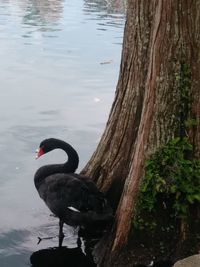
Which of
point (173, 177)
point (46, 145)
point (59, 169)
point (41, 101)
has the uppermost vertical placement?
point (173, 177)

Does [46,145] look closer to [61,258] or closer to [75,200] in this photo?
[75,200]

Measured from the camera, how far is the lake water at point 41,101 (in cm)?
621

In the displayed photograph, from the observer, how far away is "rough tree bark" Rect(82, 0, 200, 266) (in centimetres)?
470

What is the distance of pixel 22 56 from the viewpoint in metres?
14.9

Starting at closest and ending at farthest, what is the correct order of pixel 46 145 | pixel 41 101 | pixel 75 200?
pixel 75 200
pixel 46 145
pixel 41 101

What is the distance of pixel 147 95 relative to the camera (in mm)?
4867

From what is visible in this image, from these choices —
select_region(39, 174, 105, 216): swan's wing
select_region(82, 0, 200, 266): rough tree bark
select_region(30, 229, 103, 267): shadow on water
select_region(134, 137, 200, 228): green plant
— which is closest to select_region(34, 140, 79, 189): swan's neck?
select_region(39, 174, 105, 216): swan's wing

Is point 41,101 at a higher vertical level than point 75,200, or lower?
lower

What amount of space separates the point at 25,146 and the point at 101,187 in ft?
9.25

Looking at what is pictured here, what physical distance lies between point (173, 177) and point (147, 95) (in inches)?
30.5

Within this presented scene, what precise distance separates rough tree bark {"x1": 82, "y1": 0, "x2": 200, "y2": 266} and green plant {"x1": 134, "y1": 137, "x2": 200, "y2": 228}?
7cm

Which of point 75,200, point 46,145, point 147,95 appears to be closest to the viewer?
point 147,95

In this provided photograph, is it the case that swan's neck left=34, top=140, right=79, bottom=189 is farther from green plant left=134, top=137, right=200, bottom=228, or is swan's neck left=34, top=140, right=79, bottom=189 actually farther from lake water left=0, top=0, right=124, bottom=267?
green plant left=134, top=137, right=200, bottom=228

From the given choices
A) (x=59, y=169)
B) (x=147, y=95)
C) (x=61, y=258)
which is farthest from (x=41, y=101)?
(x=147, y=95)
